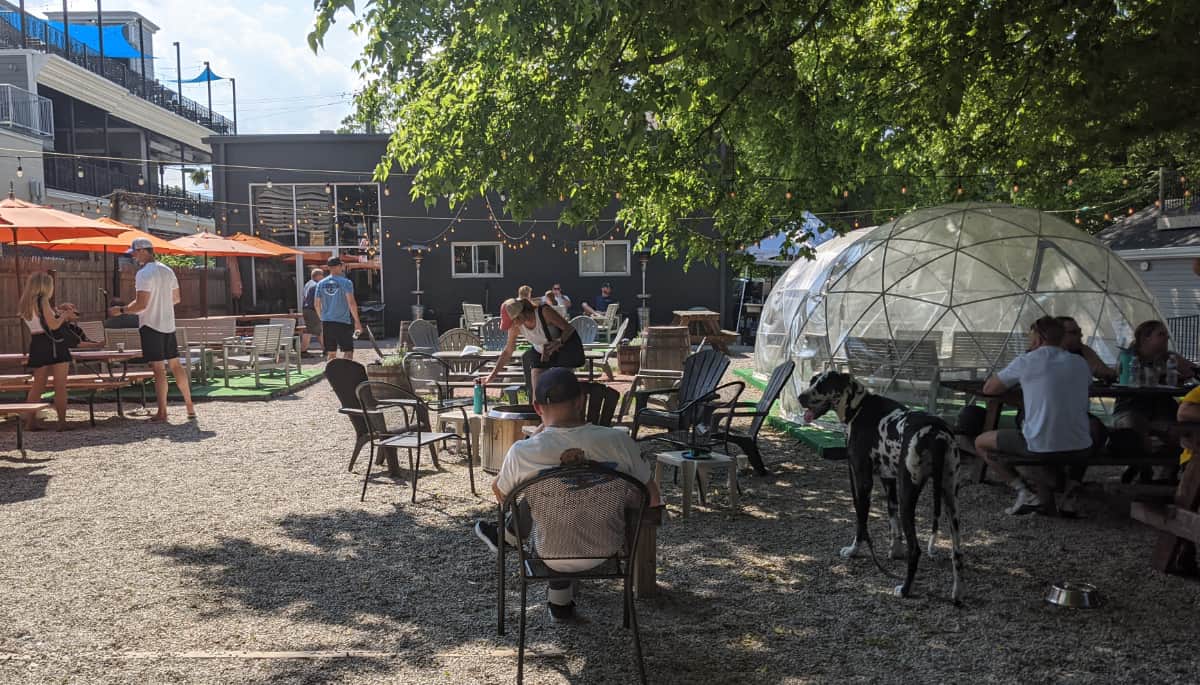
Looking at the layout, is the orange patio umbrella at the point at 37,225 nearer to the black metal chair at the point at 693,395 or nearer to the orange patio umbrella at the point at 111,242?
the orange patio umbrella at the point at 111,242

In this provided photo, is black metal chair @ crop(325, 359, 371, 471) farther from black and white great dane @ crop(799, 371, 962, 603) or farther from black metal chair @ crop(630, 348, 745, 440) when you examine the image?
black and white great dane @ crop(799, 371, 962, 603)

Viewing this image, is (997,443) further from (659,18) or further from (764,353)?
(764,353)

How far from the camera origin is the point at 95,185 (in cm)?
2809

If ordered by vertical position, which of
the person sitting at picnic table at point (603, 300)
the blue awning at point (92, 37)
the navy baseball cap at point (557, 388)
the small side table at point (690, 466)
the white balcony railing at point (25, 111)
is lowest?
the small side table at point (690, 466)

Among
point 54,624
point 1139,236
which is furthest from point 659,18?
point 1139,236

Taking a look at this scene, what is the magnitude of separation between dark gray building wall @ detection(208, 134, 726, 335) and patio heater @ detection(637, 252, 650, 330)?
284 mm

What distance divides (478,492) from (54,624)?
3.26 m

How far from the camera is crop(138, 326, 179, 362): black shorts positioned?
10.1m

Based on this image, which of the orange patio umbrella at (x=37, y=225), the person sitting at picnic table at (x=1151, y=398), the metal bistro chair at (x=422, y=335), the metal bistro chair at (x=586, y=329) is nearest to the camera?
the person sitting at picnic table at (x=1151, y=398)

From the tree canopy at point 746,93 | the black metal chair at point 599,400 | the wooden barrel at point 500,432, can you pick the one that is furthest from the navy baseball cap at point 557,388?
the black metal chair at point 599,400

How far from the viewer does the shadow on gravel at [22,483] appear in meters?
6.94

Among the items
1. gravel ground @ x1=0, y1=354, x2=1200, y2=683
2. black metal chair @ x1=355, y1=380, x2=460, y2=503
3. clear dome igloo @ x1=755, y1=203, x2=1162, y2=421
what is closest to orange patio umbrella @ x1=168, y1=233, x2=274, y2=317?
gravel ground @ x1=0, y1=354, x2=1200, y2=683

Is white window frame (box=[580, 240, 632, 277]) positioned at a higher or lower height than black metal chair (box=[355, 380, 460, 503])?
higher

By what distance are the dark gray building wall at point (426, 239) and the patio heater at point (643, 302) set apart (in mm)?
284
